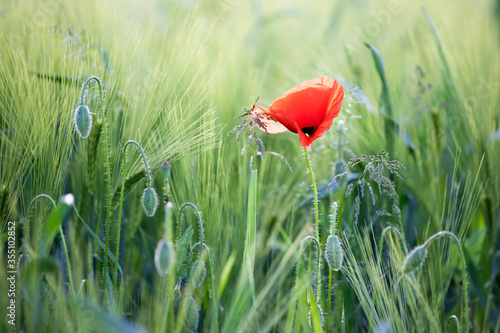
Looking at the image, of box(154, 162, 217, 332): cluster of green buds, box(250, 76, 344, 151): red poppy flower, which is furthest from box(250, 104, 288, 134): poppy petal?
box(154, 162, 217, 332): cluster of green buds

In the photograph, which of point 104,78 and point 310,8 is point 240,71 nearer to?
point 104,78

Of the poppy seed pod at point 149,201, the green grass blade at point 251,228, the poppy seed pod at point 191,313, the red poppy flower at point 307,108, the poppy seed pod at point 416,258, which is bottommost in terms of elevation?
the poppy seed pod at point 191,313

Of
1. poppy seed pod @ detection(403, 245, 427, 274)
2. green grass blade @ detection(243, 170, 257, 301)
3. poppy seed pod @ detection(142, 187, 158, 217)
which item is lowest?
poppy seed pod @ detection(403, 245, 427, 274)

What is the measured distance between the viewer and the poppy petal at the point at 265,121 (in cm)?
53

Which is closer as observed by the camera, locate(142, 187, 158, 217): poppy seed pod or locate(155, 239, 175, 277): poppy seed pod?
locate(155, 239, 175, 277): poppy seed pod

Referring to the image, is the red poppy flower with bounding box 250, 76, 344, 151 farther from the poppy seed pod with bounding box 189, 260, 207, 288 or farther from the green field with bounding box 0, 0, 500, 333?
the poppy seed pod with bounding box 189, 260, 207, 288

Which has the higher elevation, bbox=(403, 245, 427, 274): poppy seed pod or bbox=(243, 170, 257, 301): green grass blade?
bbox=(243, 170, 257, 301): green grass blade

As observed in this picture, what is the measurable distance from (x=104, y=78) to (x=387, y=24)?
45.5 inches

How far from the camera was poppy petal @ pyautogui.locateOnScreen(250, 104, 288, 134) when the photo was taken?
0.53 meters

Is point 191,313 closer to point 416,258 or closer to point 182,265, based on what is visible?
point 182,265

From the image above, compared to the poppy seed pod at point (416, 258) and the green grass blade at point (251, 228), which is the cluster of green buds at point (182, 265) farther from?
the poppy seed pod at point (416, 258)

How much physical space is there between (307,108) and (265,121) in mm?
77

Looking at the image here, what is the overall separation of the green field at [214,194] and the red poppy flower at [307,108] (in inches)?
1.7

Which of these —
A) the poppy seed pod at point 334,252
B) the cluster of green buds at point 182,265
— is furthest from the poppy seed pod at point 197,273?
the poppy seed pod at point 334,252
